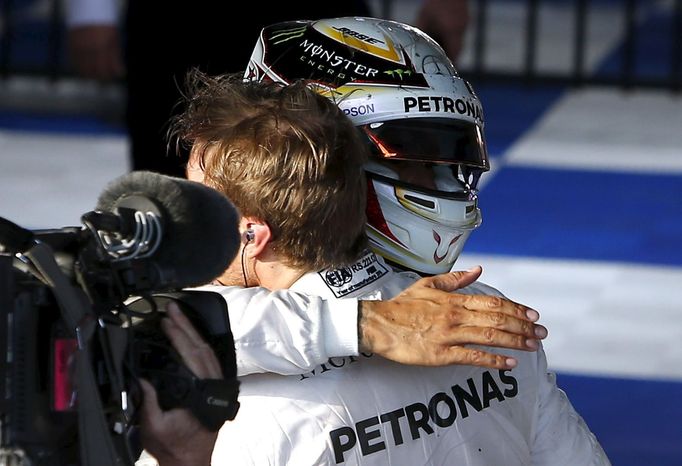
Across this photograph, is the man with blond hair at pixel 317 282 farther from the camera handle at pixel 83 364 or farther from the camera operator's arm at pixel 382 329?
the camera handle at pixel 83 364

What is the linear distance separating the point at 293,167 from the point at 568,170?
6.48 metres

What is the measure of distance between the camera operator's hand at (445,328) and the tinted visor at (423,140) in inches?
15.0

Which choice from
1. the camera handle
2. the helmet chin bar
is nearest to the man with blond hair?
the helmet chin bar

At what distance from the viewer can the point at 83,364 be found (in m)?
1.44

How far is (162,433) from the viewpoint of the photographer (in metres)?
1.58

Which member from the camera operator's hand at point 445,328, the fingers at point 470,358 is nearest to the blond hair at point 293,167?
the camera operator's hand at point 445,328

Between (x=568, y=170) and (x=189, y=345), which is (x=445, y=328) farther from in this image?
(x=568, y=170)

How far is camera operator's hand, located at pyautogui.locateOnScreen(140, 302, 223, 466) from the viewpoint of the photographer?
1564 mm

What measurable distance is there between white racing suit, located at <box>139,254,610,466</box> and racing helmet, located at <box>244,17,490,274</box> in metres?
0.12

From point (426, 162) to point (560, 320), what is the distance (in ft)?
11.7

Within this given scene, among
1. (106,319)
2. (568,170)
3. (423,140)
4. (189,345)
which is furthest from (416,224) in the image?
(568,170)

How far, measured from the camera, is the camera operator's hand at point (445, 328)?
6.57 feet

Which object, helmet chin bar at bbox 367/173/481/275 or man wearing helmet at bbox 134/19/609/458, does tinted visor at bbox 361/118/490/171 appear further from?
man wearing helmet at bbox 134/19/609/458

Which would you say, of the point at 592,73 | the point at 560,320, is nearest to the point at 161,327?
the point at 560,320
